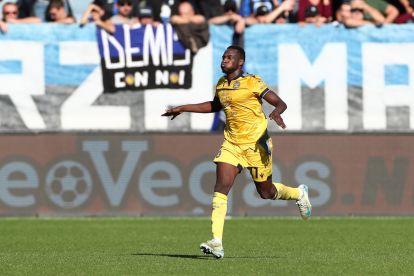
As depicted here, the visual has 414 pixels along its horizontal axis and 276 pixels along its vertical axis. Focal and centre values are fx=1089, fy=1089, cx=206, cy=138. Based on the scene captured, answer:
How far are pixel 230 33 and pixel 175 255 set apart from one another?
813 cm

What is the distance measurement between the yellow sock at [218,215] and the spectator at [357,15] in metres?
8.94

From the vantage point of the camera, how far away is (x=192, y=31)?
1906 cm

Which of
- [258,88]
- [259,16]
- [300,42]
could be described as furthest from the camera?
[259,16]

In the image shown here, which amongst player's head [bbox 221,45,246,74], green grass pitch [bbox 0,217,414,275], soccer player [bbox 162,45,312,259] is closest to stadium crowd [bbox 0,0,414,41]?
green grass pitch [bbox 0,217,414,275]

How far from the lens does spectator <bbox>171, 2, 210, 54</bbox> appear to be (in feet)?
62.5

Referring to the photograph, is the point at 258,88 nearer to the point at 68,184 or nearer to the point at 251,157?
the point at 251,157

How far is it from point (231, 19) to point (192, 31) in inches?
28.4

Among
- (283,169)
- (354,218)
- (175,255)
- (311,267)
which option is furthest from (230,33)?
(311,267)

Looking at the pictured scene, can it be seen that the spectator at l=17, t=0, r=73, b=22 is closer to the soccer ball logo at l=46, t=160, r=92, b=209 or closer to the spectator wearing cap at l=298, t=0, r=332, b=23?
the soccer ball logo at l=46, t=160, r=92, b=209

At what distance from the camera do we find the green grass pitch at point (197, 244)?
10.1 meters

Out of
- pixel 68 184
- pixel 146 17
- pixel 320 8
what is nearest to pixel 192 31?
pixel 146 17

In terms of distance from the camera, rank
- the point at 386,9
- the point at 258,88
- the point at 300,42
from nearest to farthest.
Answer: the point at 258,88 < the point at 300,42 < the point at 386,9

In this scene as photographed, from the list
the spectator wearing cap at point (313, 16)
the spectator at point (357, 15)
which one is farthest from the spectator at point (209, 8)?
the spectator at point (357, 15)

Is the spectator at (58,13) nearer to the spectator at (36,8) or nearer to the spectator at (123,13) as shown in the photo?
the spectator at (36,8)
